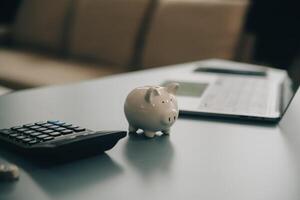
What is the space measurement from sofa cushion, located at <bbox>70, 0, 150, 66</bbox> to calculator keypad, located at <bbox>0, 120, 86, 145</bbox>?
1856mm

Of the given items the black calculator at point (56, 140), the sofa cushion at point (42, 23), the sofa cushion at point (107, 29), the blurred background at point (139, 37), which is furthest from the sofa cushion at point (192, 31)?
the black calculator at point (56, 140)

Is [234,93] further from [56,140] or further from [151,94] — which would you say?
[56,140]

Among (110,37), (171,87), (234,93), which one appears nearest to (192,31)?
(110,37)

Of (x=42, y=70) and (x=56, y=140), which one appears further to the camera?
(x=42, y=70)

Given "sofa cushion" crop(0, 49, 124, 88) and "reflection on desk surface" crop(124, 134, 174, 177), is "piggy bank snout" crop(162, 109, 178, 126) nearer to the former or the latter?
"reflection on desk surface" crop(124, 134, 174, 177)

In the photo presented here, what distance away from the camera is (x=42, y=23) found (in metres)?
3.02

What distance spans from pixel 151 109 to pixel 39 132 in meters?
0.16

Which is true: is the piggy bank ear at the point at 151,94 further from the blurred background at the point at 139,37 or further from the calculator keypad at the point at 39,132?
the blurred background at the point at 139,37

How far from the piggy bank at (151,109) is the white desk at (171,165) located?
24 millimetres

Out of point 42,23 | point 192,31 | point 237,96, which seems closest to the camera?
point 237,96

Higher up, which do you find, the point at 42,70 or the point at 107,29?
the point at 107,29

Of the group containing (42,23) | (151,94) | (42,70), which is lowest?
A: (42,70)

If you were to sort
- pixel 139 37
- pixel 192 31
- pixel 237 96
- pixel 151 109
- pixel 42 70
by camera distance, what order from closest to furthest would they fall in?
1. pixel 151 109
2. pixel 237 96
3. pixel 192 31
4. pixel 42 70
5. pixel 139 37

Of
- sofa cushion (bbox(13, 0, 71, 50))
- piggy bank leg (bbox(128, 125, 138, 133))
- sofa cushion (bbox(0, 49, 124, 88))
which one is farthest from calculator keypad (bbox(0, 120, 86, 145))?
sofa cushion (bbox(13, 0, 71, 50))
